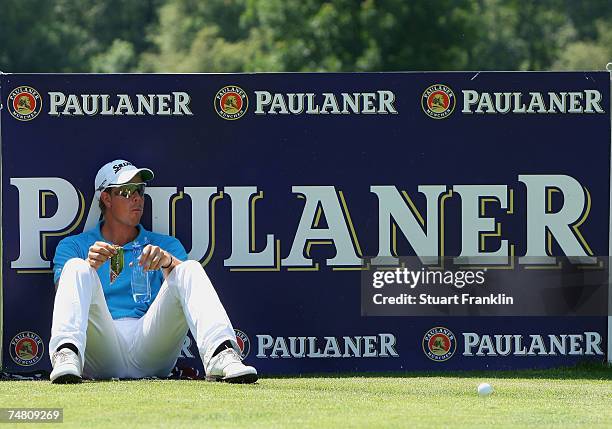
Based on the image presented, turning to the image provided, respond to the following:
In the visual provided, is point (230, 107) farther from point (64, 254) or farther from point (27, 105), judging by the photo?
point (64, 254)

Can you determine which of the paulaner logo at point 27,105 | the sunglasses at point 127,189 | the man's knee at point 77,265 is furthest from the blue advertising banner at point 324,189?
the man's knee at point 77,265

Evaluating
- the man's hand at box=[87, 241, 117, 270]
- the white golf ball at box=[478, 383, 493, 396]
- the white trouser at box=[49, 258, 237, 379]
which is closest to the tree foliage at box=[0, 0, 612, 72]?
the white trouser at box=[49, 258, 237, 379]

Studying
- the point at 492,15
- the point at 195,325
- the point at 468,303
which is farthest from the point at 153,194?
the point at 492,15

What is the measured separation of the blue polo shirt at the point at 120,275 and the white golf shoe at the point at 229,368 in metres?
0.93

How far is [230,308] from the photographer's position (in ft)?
31.2

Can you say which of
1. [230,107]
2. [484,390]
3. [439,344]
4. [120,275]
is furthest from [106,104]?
[484,390]

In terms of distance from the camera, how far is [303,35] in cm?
4806

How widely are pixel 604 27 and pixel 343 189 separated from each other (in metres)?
61.2

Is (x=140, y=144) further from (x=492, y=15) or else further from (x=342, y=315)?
(x=492, y=15)

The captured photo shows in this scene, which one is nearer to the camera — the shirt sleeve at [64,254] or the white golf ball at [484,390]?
the white golf ball at [484,390]

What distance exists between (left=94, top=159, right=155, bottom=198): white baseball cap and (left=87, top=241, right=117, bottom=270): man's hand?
0.74m

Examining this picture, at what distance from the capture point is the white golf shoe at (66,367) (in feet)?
26.2

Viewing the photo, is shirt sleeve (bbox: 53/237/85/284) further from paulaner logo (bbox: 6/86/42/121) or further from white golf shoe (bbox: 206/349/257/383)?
white golf shoe (bbox: 206/349/257/383)

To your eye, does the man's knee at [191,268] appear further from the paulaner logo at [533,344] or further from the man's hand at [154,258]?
the paulaner logo at [533,344]
